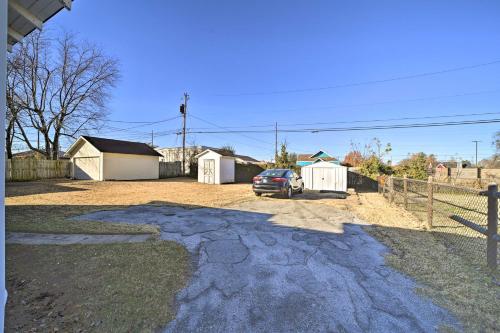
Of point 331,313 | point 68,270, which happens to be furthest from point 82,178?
point 331,313

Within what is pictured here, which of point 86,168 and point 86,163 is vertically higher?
point 86,163

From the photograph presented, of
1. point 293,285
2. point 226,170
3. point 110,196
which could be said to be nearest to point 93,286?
point 293,285

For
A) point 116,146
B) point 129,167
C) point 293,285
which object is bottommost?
point 293,285

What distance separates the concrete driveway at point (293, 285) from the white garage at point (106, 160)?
58.8ft

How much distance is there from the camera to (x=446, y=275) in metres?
3.43

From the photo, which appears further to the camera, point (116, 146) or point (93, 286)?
point (116, 146)

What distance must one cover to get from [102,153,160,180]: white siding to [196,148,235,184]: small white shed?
621 cm

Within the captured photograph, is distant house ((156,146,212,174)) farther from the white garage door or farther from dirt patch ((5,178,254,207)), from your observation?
dirt patch ((5,178,254,207))

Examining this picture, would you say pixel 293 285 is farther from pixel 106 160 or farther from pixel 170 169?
pixel 170 169

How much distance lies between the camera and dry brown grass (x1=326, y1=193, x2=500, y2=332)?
2547 millimetres

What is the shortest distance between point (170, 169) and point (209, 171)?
334 inches

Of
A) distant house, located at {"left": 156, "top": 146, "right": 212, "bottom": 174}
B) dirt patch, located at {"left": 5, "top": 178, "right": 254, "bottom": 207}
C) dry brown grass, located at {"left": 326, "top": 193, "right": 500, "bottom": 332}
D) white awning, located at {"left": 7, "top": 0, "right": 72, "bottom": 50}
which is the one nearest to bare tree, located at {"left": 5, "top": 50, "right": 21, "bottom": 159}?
dirt patch, located at {"left": 5, "top": 178, "right": 254, "bottom": 207}

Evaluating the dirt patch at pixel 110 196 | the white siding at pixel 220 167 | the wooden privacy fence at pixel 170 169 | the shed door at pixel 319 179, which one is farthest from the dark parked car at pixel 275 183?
the wooden privacy fence at pixel 170 169

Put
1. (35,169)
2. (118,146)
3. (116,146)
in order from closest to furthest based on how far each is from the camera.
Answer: (35,169)
(116,146)
(118,146)
